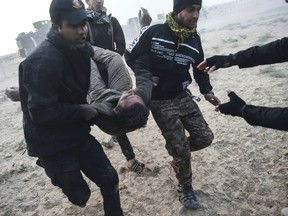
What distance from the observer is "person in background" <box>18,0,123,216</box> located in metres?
2.14

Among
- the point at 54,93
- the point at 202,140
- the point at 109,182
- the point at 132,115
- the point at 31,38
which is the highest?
the point at 54,93

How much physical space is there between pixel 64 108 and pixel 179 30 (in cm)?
151

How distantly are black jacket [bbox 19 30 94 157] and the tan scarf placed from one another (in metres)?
0.97

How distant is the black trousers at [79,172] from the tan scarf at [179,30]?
1.44 m

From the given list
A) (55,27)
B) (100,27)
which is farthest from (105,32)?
(55,27)

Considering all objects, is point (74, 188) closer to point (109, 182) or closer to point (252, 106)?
point (109, 182)

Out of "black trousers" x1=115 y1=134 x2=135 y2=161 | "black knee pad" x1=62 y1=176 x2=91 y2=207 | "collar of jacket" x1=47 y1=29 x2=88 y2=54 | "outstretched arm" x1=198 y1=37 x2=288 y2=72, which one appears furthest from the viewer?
"black trousers" x1=115 y1=134 x2=135 y2=161

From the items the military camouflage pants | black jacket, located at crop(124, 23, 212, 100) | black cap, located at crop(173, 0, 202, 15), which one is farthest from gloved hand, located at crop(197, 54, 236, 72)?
black cap, located at crop(173, 0, 202, 15)

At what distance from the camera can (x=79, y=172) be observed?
2541 mm

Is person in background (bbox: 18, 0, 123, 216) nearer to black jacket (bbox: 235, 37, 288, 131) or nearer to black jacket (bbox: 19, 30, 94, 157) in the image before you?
black jacket (bbox: 19, 30, 94, 157)

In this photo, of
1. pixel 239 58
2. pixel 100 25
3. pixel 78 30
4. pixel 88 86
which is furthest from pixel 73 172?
pixel 100 25

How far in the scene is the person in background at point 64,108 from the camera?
2139 millimetres

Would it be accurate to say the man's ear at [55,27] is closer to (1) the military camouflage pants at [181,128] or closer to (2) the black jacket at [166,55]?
(2) the black jacket at [166,55]

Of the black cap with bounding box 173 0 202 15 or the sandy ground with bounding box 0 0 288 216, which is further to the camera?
the sandy ground with bounding box 0 0 288 216
